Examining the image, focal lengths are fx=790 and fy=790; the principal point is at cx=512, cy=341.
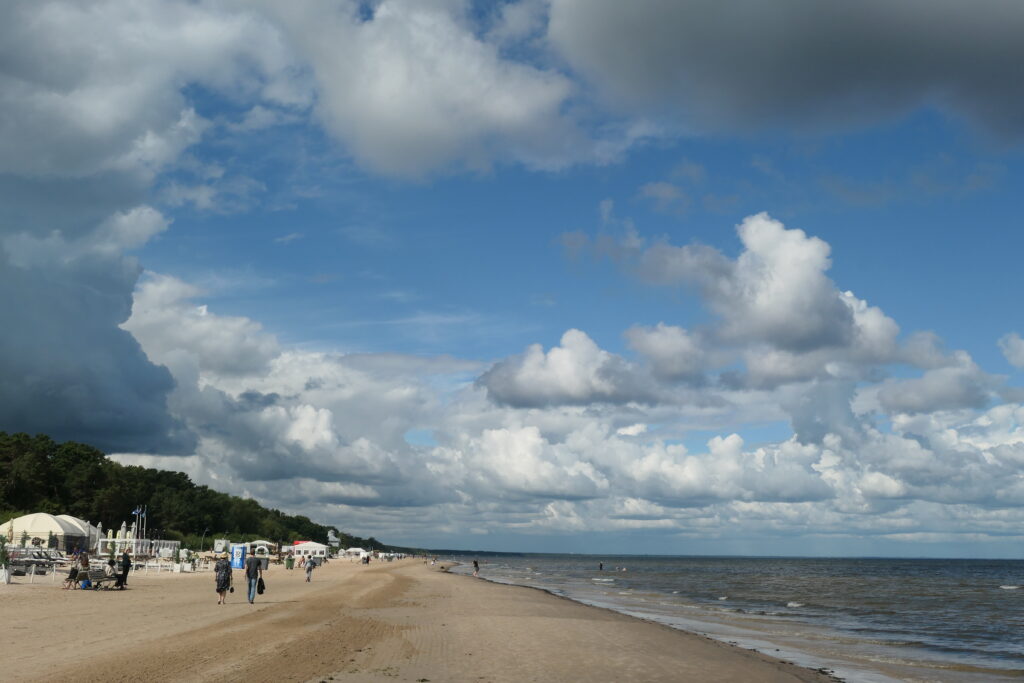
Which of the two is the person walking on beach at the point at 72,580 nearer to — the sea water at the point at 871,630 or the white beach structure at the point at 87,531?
the sea water at the point at 871,630

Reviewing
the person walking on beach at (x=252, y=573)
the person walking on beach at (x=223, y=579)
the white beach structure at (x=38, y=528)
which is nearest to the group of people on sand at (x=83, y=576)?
the person walking on beach at (x=223, y=579)

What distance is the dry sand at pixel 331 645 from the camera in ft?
54.0

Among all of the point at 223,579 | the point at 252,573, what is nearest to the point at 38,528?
the point at 252,573

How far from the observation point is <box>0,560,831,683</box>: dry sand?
54.0 ft

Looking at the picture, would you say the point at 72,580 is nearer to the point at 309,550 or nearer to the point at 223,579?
the point at 223,579

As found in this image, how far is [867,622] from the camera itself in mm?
42281

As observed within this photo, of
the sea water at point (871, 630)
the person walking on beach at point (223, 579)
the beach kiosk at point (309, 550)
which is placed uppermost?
the person walking on beach at point (223, 579)

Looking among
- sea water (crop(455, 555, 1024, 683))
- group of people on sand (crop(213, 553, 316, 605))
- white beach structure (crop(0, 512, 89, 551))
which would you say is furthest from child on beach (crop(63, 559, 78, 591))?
sea water (crop(455, 555, 1024, 683))

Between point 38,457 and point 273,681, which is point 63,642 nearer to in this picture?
point 273,681

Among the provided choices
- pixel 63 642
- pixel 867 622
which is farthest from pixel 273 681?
pixel 867 622

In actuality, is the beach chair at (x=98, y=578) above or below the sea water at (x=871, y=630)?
above

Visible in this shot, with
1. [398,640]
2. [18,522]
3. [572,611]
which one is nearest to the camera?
[398,640]

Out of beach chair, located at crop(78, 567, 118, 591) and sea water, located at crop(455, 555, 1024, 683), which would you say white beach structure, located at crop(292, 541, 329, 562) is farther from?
beach chair, located at crop(78, 567, 118, 591)

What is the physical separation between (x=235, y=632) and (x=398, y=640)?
4788 millimetres
